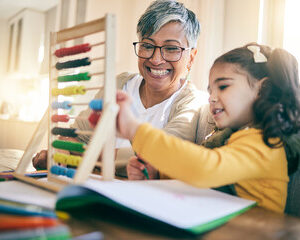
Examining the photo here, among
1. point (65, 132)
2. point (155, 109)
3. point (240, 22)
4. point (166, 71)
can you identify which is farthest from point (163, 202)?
point (240, 22)

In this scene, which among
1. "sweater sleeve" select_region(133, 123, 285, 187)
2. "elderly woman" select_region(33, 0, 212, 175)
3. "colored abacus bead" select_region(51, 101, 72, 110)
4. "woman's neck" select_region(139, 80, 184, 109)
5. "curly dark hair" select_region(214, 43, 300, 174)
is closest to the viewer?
"sweater sleeve" select_region(133, 123, 285, 187)

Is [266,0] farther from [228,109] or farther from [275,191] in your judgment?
[275,191]

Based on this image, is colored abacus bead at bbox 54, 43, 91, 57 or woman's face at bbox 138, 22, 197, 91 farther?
woman's face at bbox 138, 22, 197, 91

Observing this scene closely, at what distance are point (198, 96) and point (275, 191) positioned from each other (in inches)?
27.7

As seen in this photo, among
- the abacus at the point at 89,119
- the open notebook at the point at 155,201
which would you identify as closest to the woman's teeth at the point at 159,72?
the abacus at the point at 89,119

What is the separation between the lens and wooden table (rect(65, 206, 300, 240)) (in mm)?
468

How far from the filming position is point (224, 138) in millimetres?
884

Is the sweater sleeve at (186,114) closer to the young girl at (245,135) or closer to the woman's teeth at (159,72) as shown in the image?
the woman's teeth at (159,72)

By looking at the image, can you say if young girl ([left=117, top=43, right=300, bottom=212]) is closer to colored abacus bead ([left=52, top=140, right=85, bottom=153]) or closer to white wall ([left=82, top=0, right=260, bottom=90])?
colored abacus bead ([left=52, top=140, right=85, bottom=153])

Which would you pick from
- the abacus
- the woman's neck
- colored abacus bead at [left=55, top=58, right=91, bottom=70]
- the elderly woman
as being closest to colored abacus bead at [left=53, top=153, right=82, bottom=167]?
the abacus

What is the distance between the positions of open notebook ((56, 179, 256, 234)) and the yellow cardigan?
0.04 meters

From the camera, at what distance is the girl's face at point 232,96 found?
846mm

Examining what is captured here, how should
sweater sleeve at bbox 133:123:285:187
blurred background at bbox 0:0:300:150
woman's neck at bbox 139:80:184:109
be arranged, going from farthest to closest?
1. blurred background at bbox 0:0:300:150
2. woman's neck at bbox 139:80:184:109
3. sweater sleeve at bbox 133:123:285:187

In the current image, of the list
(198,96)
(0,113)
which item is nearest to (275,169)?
(198,96)
